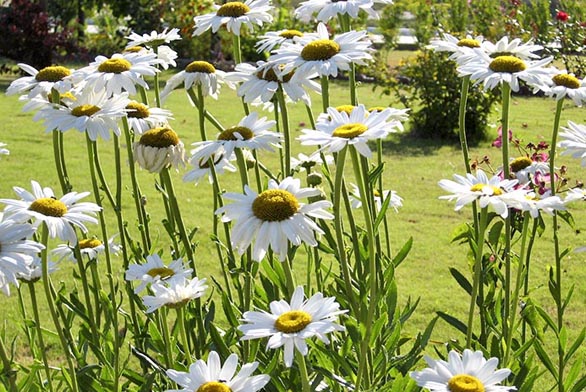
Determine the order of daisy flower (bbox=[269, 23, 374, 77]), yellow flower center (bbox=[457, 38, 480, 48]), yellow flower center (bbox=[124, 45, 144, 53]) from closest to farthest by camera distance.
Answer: daisy flower (bbox=[269, 23, 374, 77]) → yellow flower center (bbox=[457, 38, 480, 48]) → yellow flower center (bbox=[124, 45, 144, 53])

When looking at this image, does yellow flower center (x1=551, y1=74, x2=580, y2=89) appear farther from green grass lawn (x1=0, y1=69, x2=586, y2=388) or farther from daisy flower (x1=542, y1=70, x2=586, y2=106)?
green grass lawn (x1=0, y1=69, x2=586, y2=388)

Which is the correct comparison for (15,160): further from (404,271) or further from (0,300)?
(404,271)

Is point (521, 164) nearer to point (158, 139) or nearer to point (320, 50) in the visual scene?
point (320, 50)

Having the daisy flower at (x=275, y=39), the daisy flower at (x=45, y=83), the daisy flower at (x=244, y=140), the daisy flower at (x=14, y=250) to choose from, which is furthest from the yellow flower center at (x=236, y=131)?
the daisy flower at (x=14, y=250)

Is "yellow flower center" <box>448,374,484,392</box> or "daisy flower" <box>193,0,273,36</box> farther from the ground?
"daisy flower" <box>193,0,273,36</box>

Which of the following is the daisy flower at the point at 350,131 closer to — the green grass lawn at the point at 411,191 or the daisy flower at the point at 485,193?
the daisy flower at the point at 485,193

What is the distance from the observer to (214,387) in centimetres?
148

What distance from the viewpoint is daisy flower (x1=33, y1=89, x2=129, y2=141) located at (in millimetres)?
1923

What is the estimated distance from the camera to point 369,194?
202 cm

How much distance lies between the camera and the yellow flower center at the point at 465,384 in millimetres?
1483

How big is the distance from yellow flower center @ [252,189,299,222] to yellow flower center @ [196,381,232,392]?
1.00 feet

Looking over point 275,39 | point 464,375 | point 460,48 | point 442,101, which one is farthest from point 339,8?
point 442,101

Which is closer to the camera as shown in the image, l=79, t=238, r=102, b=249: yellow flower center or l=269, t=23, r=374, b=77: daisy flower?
l=269, t=23, r=374, b=77: daisy flower

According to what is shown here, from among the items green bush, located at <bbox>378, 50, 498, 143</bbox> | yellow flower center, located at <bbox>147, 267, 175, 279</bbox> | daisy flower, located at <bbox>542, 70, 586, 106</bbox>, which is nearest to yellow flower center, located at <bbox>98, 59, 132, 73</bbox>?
→ yellow flower center, located at <bbox>147, 267, 175, 279</bbox>
